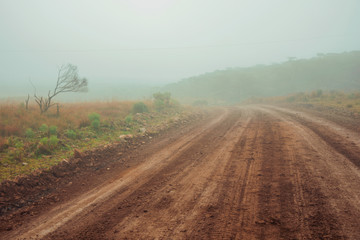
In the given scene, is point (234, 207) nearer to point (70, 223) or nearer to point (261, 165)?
point (261, 165)

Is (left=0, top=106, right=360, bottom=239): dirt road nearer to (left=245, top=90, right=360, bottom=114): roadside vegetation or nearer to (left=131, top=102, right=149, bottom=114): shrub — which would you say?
(left=131, top=102, right=149, bottom=114): shrub

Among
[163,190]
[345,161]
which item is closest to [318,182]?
[345,161]

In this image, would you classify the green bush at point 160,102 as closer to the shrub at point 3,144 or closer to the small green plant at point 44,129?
the small green plant at point 44,129


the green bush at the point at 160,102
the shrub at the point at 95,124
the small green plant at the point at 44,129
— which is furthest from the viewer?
the green bush at the point at 160,102

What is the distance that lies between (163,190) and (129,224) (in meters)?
1.07

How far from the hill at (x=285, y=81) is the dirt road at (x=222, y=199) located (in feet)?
111

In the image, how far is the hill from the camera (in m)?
40.4

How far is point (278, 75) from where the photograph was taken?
49.9 m

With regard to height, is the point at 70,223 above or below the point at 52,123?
below

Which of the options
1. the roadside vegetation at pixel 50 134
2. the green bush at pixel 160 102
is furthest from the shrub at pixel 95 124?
the green bush at pixel 160 102

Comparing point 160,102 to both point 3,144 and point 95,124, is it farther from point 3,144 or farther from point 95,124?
point 3,144

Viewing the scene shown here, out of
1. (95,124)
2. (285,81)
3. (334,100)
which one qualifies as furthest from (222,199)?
(285,81)

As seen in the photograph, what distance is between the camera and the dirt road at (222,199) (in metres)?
2.59

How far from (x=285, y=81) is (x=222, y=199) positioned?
50.3m
